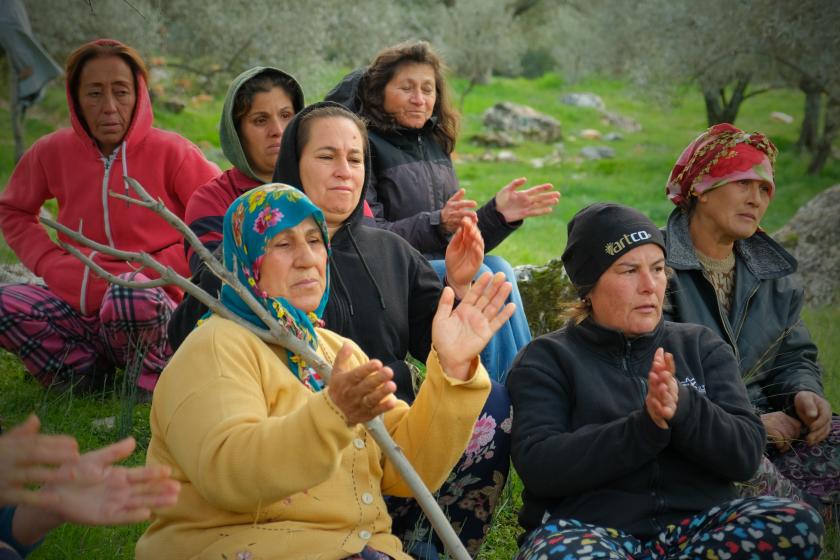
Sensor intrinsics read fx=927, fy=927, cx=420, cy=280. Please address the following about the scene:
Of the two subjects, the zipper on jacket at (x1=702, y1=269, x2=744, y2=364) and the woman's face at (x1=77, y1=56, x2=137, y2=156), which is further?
the woman's face at (x1=77, y1=56, x2=137, y2=156)

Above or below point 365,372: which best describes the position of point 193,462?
below

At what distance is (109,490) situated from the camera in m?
1.88

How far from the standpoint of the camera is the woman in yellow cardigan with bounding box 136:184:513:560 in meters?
2.24

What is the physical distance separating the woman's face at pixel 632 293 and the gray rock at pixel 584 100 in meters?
24.5

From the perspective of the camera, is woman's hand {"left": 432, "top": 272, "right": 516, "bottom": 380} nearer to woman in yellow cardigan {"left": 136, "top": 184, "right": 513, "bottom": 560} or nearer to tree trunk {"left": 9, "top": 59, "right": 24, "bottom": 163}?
woman in yellow cardigan {"left": 136, "top": 184, "right": 513, "bottom": 560}

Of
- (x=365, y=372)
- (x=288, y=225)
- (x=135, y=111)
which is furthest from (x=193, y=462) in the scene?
(x=135, y=111)

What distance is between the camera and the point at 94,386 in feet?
16.2

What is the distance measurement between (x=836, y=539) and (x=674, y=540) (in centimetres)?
114

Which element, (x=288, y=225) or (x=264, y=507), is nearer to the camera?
(x=264, y=507)

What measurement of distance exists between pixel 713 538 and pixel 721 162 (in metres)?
1.87

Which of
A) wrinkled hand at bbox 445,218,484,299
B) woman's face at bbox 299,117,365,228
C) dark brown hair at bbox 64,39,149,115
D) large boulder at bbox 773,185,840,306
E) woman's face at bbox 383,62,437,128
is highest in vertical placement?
dark brown hair at bbox 64,39,149,115

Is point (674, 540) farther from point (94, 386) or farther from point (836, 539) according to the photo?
point (94, 386)

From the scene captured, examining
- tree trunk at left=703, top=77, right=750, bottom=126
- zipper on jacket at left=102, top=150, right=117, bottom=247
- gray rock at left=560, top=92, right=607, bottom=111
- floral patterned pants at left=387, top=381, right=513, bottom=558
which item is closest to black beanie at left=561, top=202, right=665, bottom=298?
floral patterned pants at left=387, top=381, right=513, bottom=558

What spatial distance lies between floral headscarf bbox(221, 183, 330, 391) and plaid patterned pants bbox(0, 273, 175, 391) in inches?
79.0
